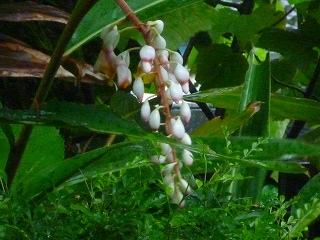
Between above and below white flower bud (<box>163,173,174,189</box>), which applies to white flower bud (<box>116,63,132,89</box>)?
above

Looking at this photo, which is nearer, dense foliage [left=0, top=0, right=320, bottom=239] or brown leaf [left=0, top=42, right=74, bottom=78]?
dense foliage [left=0, top=0, right=320, bottom=239]

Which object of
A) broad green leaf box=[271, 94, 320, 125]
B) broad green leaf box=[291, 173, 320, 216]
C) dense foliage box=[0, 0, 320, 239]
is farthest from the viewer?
broad green leaf box=[271, 94, 320, 125]


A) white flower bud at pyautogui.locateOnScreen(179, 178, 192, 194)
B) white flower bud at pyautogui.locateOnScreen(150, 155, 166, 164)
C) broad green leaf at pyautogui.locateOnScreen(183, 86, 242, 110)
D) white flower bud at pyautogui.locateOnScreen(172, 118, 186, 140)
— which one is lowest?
broad green leaf at pyautogui.locateOnScreen(183, 86, 242, 110)

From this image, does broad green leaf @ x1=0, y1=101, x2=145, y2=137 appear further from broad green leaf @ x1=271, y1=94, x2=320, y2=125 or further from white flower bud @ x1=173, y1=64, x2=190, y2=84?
broad green leaf @ x1=271, y1=94, x2=320, y2=125

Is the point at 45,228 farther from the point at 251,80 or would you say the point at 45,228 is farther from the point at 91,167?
the point at 251,80

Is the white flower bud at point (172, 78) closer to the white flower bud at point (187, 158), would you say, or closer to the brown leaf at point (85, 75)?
the white flower bud at point (187, 158)

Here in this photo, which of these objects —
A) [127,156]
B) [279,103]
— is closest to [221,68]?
[279,103]

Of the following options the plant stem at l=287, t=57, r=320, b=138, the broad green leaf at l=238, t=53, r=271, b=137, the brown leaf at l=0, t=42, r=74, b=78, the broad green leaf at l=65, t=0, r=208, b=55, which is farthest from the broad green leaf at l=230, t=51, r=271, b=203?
the plant stem at l=287, t=57, r=320, b=138

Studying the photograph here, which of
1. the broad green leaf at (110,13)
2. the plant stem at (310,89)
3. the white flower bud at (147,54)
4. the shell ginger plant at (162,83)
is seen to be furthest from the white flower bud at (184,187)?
the plant stem at (310,89)

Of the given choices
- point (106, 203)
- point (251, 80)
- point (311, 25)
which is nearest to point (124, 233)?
point (106, 203)
